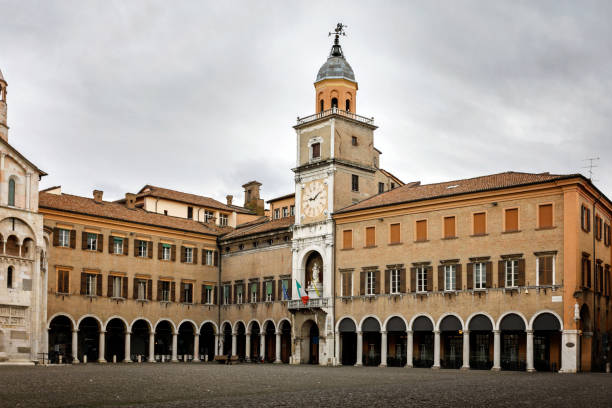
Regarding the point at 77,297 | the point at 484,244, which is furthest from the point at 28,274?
the point at 484,244

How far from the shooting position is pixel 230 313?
225 ft

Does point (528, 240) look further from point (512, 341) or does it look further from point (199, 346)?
point (199, 346)

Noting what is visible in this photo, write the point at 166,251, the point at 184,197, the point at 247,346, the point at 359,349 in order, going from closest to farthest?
1. the point at 359,349
2. the point at 247,346
3. the point at 166,251
4. the point at 184,197

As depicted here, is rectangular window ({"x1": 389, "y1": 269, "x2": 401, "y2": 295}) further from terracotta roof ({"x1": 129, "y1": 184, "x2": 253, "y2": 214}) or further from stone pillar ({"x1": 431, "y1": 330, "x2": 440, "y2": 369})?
terracotta roof ({"x1": 129, "y1": 184, "x2": 253, "y2": 214})

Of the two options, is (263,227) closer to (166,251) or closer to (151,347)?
(166,251)

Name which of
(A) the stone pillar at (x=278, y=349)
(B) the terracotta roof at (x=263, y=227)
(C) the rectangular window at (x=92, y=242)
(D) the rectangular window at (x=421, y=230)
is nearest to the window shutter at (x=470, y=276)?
(D) the rectangular window at (x=421, y=230)

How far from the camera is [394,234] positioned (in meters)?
55.2

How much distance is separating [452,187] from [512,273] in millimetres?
8288

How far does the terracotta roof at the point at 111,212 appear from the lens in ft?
196

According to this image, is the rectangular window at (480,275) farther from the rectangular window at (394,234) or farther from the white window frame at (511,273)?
the rectangular window at (394,234)

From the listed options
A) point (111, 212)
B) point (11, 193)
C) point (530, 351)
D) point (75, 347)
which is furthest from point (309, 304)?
point (11, 193)

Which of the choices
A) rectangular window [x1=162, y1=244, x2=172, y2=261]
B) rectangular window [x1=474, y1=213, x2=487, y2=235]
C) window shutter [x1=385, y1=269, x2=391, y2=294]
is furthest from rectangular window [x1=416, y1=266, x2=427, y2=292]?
rectangular window [x1=162, y1=244, x2=172, y2=261]

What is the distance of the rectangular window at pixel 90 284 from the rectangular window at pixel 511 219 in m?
30.5

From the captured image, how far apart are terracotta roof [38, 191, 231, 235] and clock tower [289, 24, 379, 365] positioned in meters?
11.0
